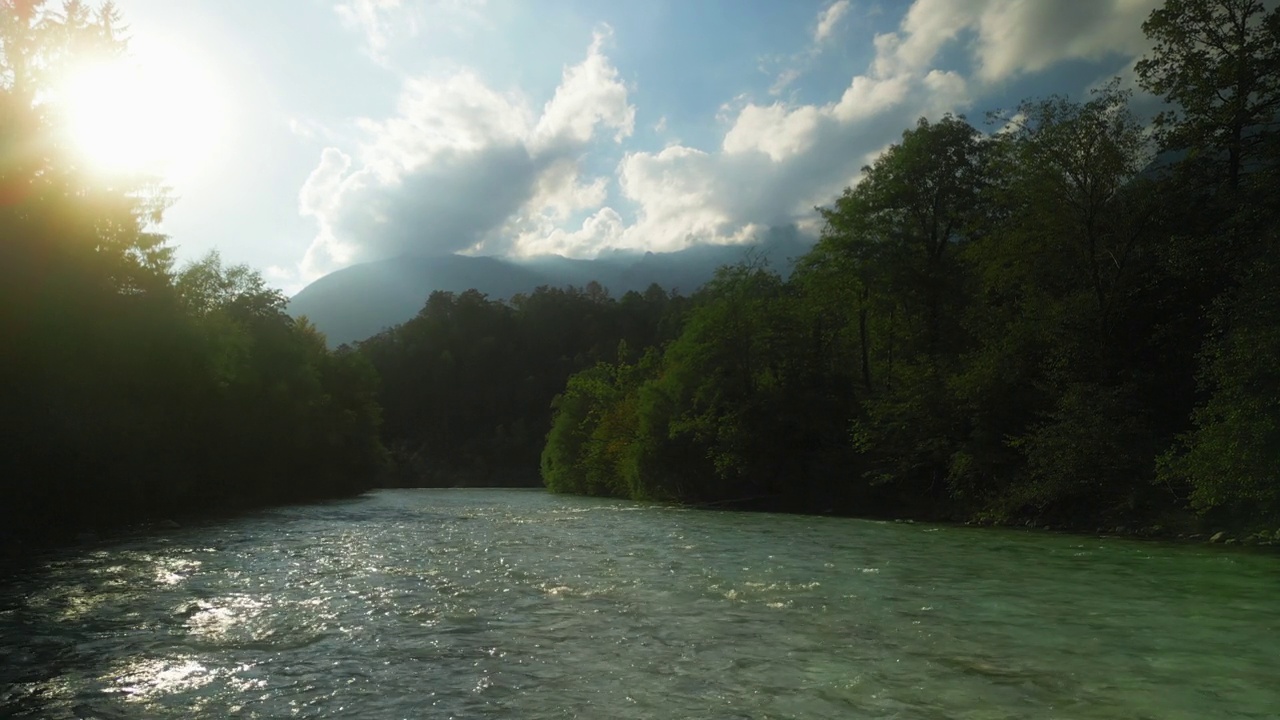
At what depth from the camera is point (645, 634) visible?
32.2 feet

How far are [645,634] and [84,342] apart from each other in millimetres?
24689

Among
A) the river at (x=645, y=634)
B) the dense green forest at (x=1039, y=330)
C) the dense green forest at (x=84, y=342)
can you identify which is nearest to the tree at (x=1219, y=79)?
the dense green forest at (x=1039, y=330)

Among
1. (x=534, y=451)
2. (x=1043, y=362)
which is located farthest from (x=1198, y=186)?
(x=534, y=451)

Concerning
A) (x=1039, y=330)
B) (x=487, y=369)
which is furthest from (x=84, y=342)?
(x=487, y=369)

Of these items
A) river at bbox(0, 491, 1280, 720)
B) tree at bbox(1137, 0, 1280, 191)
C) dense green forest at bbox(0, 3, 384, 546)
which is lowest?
river at bbox(0, 491, 1280, 720)

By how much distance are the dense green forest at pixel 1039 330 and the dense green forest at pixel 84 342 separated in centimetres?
2541

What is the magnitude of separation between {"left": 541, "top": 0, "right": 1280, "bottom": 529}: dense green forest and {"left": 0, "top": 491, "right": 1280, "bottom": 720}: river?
6.03 meters

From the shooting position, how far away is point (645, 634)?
983cm

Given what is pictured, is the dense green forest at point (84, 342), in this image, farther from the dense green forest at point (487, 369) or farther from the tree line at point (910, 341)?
the dense green forest at point (487, 369)

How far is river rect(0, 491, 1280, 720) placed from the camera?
7.01 metres

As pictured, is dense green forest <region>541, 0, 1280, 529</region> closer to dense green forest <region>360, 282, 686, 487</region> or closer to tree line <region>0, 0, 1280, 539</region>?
tree line <region>0, 0, 1280, 539</region>

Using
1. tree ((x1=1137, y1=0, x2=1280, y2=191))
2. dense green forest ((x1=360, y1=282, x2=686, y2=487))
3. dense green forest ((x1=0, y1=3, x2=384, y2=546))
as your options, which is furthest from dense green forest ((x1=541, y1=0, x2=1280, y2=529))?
dense green forest ((x1=360, y1=282, x2=686, y2=487))

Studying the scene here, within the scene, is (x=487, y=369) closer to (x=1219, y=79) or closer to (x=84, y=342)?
(x=84, y=342)

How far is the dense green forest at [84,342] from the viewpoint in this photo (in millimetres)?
22109
